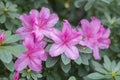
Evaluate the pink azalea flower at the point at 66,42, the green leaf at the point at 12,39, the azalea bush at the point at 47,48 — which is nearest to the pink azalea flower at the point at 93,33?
the azalea bush at the point at 47,48

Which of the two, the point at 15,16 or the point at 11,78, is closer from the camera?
the point at 11,78

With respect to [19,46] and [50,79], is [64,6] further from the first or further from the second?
[19,46]

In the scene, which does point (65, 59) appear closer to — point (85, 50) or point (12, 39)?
point (85, 50)

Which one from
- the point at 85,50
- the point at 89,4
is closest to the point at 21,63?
the point at 85,50

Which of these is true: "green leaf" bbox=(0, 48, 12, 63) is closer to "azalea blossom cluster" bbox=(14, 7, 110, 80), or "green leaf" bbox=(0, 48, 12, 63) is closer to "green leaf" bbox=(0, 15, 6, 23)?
"azalea blossom cluster" bbox=(14, 7, 110, 80)

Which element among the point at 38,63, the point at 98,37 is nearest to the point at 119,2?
the point at 98,37

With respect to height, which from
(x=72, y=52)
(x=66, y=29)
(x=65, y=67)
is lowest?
(x=65, y=67)
